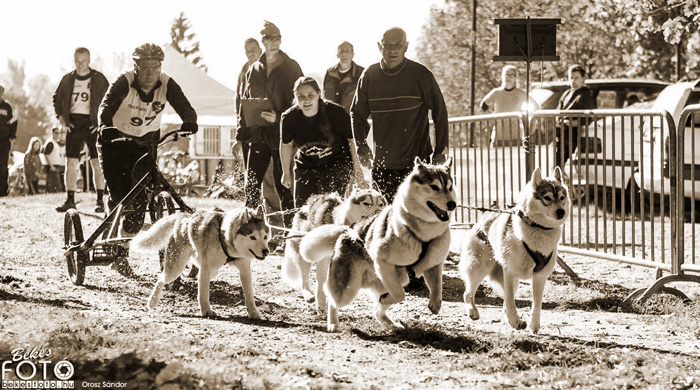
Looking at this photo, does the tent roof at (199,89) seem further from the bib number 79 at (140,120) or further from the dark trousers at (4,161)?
the bib number 79 at (140,120)

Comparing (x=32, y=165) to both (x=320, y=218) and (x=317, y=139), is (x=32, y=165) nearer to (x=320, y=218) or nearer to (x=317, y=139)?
(x=317, y=139)

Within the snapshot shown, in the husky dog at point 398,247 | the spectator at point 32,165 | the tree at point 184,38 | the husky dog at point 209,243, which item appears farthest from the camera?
the tree at point 184,38

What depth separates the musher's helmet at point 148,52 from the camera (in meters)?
9.88

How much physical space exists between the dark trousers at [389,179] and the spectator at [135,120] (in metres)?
1.86

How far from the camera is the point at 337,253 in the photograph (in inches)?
295

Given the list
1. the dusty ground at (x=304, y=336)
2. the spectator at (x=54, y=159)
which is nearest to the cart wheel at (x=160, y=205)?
the dusty ground at (x=304, y=336)

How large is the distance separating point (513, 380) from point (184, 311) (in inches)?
138

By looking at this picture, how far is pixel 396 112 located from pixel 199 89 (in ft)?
82.8

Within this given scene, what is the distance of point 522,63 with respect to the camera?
137ft

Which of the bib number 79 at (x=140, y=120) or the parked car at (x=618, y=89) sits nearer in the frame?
the bib number 79 at (x=140, y=120)

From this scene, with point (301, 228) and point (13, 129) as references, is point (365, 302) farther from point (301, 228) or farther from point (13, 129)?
point (13, 129)

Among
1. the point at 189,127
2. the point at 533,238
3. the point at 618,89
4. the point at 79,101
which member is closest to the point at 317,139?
the point at 189,127

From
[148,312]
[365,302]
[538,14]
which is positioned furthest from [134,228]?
[538,14]

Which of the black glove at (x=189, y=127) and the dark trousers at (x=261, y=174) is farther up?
the black glove at (x=189, y=127)
